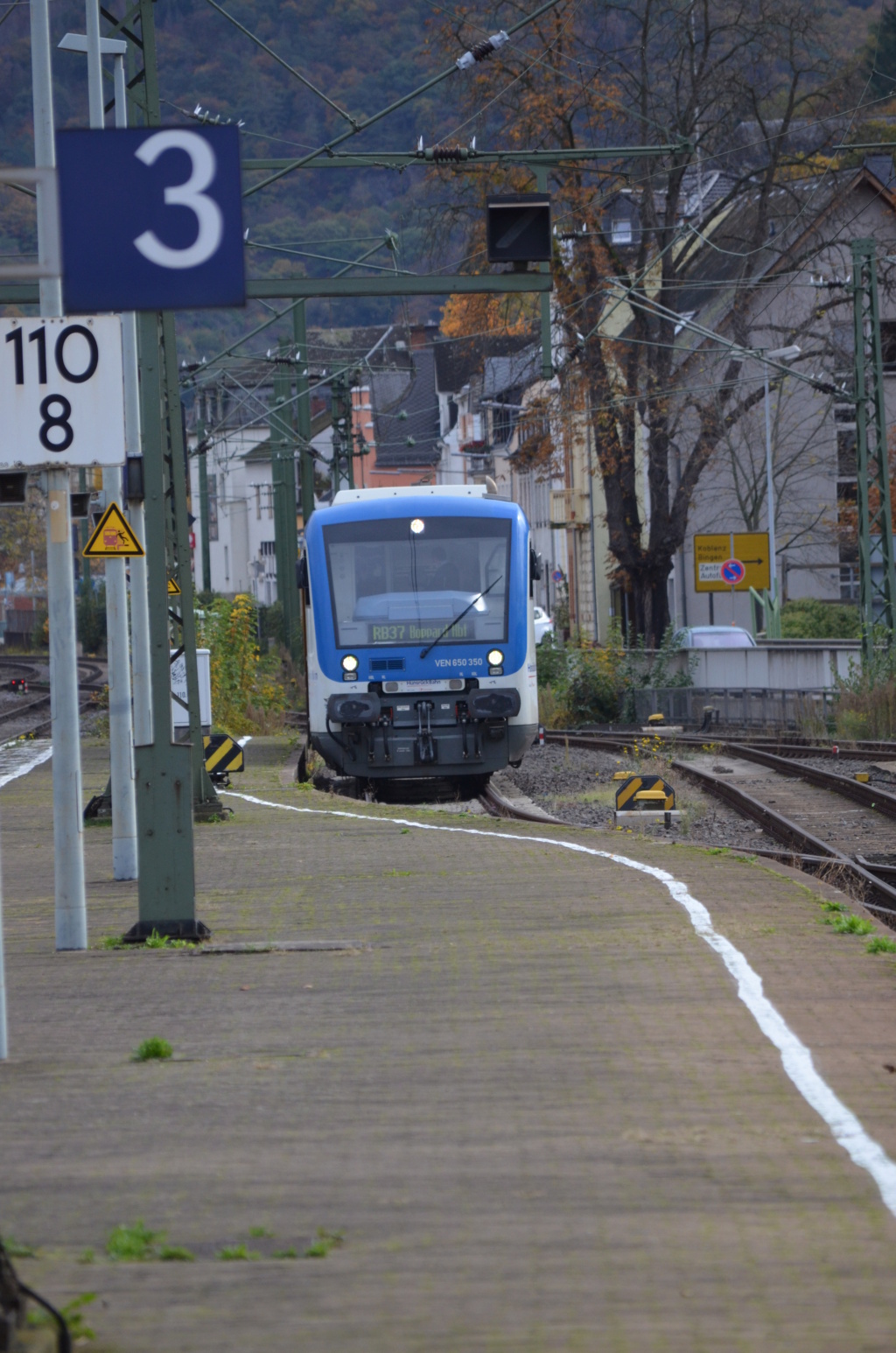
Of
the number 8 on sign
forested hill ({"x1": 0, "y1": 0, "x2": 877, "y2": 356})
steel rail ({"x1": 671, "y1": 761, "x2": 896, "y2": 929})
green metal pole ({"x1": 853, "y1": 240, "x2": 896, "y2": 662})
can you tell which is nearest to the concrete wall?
green metal pole ({"x1": 853, "y1": 240, "x2": 896, "y2": 662})

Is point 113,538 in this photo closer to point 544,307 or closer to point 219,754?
point 544,307

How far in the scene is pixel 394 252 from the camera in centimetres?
2447

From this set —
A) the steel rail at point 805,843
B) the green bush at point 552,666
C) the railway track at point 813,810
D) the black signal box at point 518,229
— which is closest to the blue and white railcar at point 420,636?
the steel rail at point 805,843

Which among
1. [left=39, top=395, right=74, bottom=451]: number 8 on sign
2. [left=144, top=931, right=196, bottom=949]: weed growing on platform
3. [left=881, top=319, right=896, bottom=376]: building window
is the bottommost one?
[left=144, top=931, right=196, bottom=949]: weed growing on platform

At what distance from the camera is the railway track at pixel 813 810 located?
13039 mm

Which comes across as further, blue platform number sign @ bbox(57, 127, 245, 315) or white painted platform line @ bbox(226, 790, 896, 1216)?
blue platform number sign @ bbox(57, 127, 245, 315)

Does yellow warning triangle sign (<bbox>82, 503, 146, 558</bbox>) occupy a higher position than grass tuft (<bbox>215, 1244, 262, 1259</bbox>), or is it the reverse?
yellow warning triangle sign (<bbox>82, 503, 146, 558</bbox>)

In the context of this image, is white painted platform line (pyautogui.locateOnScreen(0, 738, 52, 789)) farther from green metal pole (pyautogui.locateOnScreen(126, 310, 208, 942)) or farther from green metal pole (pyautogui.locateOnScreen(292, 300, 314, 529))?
green metal pole (pyautogui.locateOnScreen(126, 310, 208, 942))

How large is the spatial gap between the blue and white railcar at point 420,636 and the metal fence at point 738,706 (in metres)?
10.5

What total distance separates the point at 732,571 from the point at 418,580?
26.5m

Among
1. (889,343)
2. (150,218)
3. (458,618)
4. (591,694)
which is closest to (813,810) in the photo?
(458,618)

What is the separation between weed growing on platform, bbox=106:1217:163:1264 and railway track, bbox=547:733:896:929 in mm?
7348

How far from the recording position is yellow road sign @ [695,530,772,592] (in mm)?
46625

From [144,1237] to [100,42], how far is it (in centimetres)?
1154
